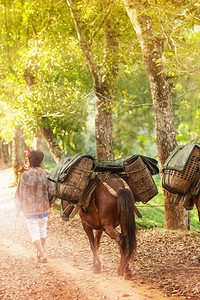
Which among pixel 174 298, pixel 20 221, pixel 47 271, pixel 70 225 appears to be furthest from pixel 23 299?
pixel 20 221

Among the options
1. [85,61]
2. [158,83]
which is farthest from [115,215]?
[85,61]

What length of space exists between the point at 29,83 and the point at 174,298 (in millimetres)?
12979

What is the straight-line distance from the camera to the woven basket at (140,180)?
20.6 feet

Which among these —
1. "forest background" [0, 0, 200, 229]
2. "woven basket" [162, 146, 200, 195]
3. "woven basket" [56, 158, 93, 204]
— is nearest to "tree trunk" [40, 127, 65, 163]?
"forest background" [0, 0, 200, 229]

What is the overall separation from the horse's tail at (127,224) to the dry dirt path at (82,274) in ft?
1.69

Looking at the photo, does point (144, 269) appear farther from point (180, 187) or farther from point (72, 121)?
point (72, 121)

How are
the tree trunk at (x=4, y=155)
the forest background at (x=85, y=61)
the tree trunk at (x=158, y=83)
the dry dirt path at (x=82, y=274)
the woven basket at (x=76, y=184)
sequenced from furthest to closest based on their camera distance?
the tree trunk at (x=4, y=155) → the forest background at (x=85, y=61) → the tree trunk at (x=158, y=83) → the woven basket at (x=76, y=184) → the dry dirt path at (x=82, y=274)

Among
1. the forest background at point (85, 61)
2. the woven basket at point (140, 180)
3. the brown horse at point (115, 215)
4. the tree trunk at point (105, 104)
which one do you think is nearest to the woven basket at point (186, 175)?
the woven basket at point (140, 180)

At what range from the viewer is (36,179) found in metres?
6.85

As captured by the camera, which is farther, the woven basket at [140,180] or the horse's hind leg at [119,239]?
the woven basket at [140,180]

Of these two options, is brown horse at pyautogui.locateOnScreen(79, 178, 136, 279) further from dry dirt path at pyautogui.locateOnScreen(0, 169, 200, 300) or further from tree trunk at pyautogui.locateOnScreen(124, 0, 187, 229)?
tree trunk at pyautogui.locateOnScreen(124, 0, 187, 229)

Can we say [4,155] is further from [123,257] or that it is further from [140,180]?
[123,257]

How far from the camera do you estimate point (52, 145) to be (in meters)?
14.9

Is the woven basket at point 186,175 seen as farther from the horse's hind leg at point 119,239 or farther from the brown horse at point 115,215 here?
the horse's hind leg at point 119,239
